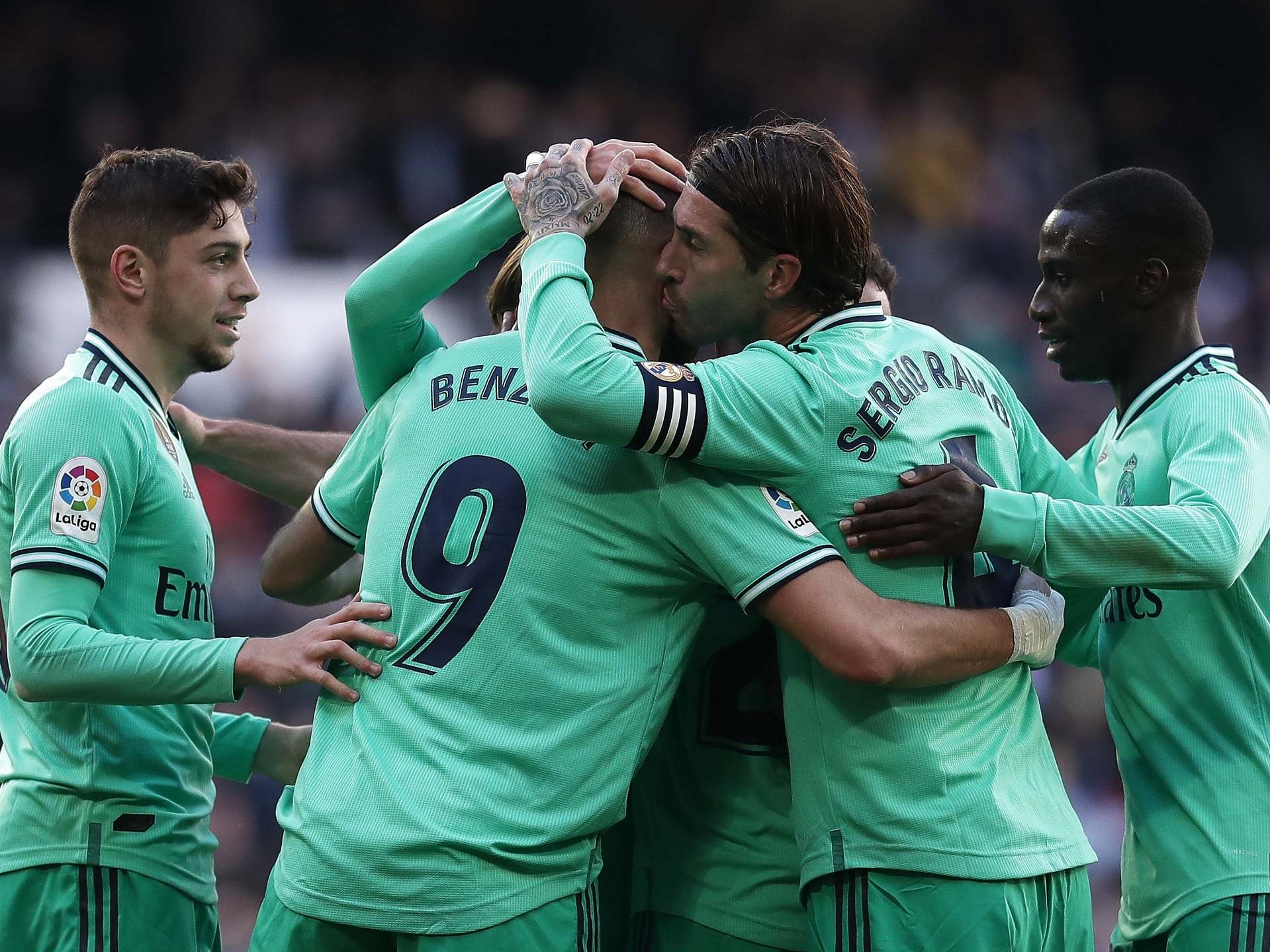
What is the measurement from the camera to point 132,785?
317 cm

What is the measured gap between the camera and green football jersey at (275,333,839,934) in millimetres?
2656

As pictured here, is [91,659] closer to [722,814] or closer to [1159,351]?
[722,814]

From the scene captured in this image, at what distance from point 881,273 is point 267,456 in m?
1.81

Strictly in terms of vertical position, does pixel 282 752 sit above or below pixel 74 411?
below

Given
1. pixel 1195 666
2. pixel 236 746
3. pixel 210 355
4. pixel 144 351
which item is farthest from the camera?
pixel 236 746

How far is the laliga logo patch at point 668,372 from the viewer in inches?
106

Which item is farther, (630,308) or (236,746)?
(236,746)

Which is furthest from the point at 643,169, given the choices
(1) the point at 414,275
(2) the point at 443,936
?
(2) the point at 443,936

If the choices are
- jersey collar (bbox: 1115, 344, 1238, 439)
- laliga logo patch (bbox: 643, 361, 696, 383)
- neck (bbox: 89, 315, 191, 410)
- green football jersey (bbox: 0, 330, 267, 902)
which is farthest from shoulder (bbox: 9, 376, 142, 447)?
jersey collar (bbox: 1115, 344, 1238, 439)

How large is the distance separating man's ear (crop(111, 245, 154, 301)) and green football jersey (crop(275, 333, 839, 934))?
3.35ft

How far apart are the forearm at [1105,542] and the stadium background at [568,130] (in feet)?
18.8

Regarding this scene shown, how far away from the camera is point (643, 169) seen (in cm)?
312

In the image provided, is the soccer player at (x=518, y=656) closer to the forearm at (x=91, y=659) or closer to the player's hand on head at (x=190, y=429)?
the forearm at (x=91, y=659)

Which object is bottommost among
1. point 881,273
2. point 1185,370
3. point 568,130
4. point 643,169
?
point 1185,370
